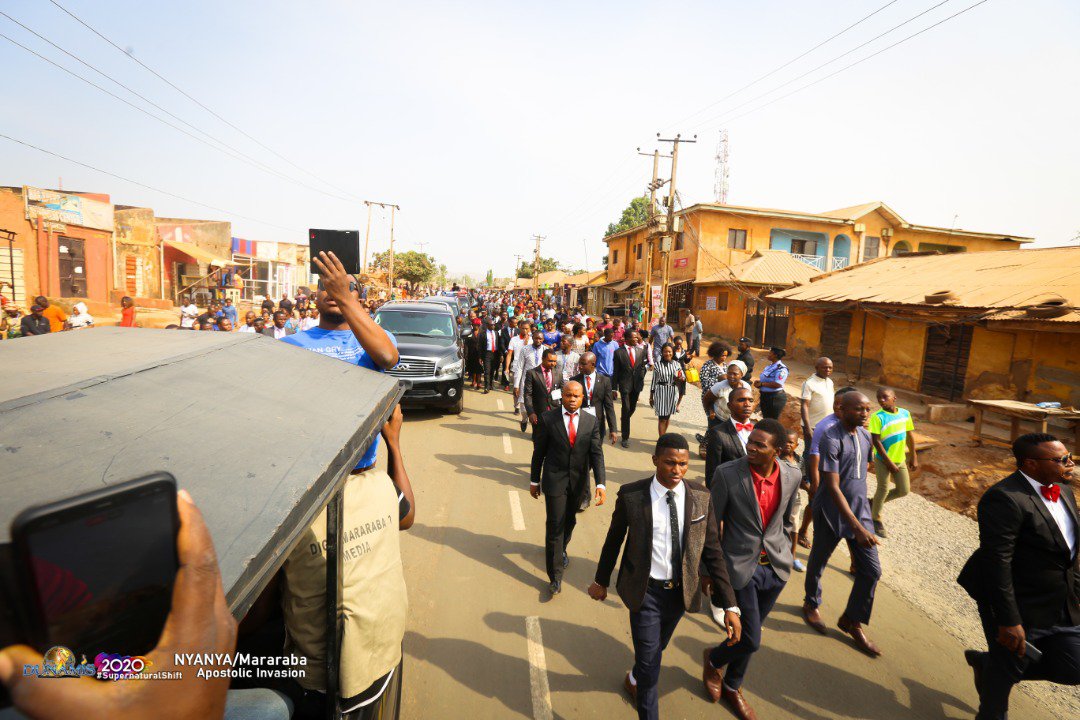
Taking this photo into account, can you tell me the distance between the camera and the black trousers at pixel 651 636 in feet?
10.2

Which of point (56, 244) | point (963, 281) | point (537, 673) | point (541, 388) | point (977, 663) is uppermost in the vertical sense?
point (56, 244)

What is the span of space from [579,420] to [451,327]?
23.3ft

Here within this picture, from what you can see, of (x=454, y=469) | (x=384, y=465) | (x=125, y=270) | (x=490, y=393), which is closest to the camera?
(x=384, y=465)

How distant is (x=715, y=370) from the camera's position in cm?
798

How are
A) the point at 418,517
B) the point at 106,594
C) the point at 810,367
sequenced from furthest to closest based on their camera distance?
1. the point at 810,367
2. the point at 418,517
3. the point at 106,594

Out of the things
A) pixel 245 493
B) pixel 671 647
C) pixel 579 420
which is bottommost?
pixel 671 647

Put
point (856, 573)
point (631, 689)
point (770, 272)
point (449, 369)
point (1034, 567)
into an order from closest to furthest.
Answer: point (1034, 567) < point (631, 689) < point (856, 573) < point (449, 369) < point (770, 272)

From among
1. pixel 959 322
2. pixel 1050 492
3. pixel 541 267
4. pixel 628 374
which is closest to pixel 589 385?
pixel 628 374

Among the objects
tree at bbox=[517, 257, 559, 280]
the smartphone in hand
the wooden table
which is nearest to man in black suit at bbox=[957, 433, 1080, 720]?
the smartphone in hand

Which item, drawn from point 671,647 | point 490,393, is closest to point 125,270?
point 490,393

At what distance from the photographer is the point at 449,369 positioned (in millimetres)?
10297

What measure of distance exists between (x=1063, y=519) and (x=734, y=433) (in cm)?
224

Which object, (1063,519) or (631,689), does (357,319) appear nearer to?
(631,689)

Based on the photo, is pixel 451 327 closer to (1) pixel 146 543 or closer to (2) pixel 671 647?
(2) pixel 671 647
